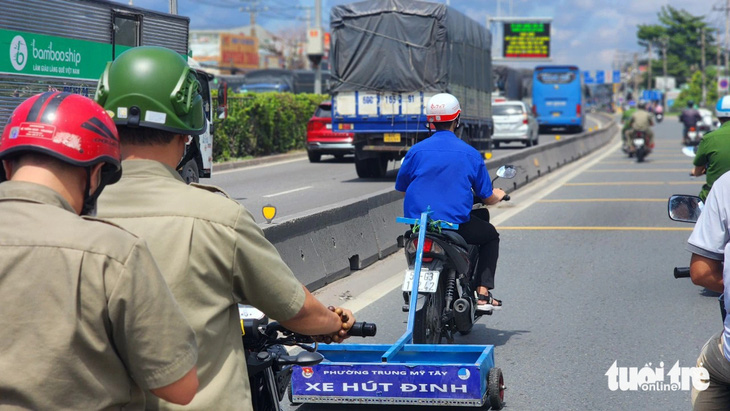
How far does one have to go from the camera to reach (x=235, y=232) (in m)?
2.43

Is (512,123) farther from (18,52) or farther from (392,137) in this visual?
(18,52)

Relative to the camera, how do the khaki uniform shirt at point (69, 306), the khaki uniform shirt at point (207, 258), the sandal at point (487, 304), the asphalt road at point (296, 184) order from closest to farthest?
the khaki uniform shirt at point (69, 306), the khaki uniform shirt at point (207, 258), the sandal at point (487, 304), the asphalt road at point (296, 184)

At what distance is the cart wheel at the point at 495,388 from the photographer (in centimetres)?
537

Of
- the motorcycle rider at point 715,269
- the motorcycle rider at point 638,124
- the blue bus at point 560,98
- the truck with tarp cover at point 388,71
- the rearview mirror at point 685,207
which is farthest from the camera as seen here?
the blue bus at point 560,98

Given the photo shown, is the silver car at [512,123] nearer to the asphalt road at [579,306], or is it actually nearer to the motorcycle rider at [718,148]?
the asphalt road at [579,306]

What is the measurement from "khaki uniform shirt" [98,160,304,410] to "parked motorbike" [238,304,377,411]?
34 centimetres

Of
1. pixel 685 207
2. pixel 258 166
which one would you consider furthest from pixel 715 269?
pixel 258 166

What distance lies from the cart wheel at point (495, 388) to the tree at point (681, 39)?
13854cm

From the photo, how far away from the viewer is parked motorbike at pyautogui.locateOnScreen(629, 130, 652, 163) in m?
28.1

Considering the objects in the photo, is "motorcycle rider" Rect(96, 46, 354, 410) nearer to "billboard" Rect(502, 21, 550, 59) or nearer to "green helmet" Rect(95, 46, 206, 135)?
"green helmet" Rect(95, 46, 206, 135)

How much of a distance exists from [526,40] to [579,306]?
52.0 meters

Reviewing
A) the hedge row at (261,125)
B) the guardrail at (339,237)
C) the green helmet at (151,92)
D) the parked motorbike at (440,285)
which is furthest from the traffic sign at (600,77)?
the green helmet at (151,92)

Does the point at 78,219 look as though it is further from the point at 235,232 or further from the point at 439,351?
the point at 439,351

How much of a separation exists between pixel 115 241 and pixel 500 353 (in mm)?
5085
